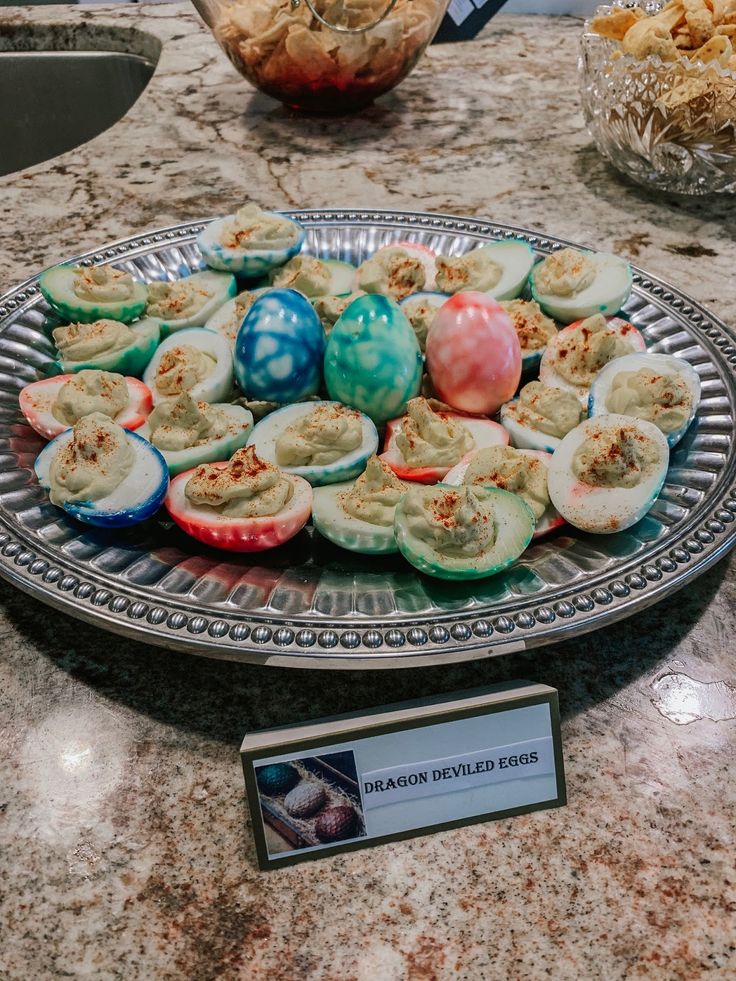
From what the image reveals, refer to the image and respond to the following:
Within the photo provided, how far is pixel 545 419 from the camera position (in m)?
0.86

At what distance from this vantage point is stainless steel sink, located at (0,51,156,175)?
6.91ft

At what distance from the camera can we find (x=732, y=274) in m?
1.29

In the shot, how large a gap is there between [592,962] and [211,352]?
26.6 inches

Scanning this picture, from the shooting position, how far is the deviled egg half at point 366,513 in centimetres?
73

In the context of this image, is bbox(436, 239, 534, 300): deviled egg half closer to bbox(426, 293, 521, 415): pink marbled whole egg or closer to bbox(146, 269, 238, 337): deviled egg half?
bbox(426, 293, 521, 415): pink marbled whole egg

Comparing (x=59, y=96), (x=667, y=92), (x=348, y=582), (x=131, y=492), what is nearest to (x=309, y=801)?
(x=348, y=582)

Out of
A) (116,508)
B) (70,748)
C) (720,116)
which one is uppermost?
(720,116)

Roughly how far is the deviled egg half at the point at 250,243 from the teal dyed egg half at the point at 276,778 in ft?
2.22

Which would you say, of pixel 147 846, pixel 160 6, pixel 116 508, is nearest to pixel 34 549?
pixel 116 508

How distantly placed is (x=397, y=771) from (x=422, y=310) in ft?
1.79

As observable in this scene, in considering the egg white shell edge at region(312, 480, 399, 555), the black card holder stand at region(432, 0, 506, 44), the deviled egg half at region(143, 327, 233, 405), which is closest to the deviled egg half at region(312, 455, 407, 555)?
the egg white shell edge at region(312, 480, 399, 555)

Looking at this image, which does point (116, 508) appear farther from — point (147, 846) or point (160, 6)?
point (160, 6)

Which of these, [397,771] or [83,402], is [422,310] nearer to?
[83,402]

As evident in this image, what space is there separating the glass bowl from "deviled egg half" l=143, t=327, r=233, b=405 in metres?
0.79
